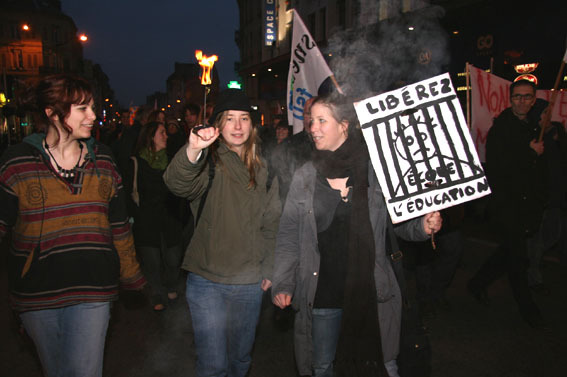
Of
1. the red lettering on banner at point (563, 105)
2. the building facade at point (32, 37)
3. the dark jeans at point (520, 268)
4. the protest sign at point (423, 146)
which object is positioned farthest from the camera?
the building facade at point (32, 37)

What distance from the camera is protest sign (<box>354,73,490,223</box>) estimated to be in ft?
8.55

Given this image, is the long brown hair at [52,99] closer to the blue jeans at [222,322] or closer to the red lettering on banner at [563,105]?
the blue jeans at [222,322]

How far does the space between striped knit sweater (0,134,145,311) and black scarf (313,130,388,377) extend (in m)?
1.43

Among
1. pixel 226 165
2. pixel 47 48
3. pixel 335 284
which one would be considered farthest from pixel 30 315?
pixel 47 48

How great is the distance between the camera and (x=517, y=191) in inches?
179

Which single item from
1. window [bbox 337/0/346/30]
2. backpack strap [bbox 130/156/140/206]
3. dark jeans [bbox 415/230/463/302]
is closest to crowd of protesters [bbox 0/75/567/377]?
dark jeans [bbox 415/230/463/302]

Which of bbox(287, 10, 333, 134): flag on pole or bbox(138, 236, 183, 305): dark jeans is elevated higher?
bbox(287, 10, 333, 134): flag on pole

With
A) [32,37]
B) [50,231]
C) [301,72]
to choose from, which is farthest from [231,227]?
[32,37]

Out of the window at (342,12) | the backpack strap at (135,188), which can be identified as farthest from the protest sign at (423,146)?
the window at (342,12)

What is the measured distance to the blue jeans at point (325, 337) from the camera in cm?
282

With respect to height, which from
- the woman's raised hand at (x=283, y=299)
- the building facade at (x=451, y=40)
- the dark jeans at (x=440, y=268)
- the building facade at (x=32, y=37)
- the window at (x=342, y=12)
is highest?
the building facade at (x=32, y=37)

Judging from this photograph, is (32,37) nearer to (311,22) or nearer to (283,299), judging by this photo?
(311,22)

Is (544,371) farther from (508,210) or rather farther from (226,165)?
(226,165)

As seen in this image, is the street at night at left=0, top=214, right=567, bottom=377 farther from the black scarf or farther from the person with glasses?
the black scarf
